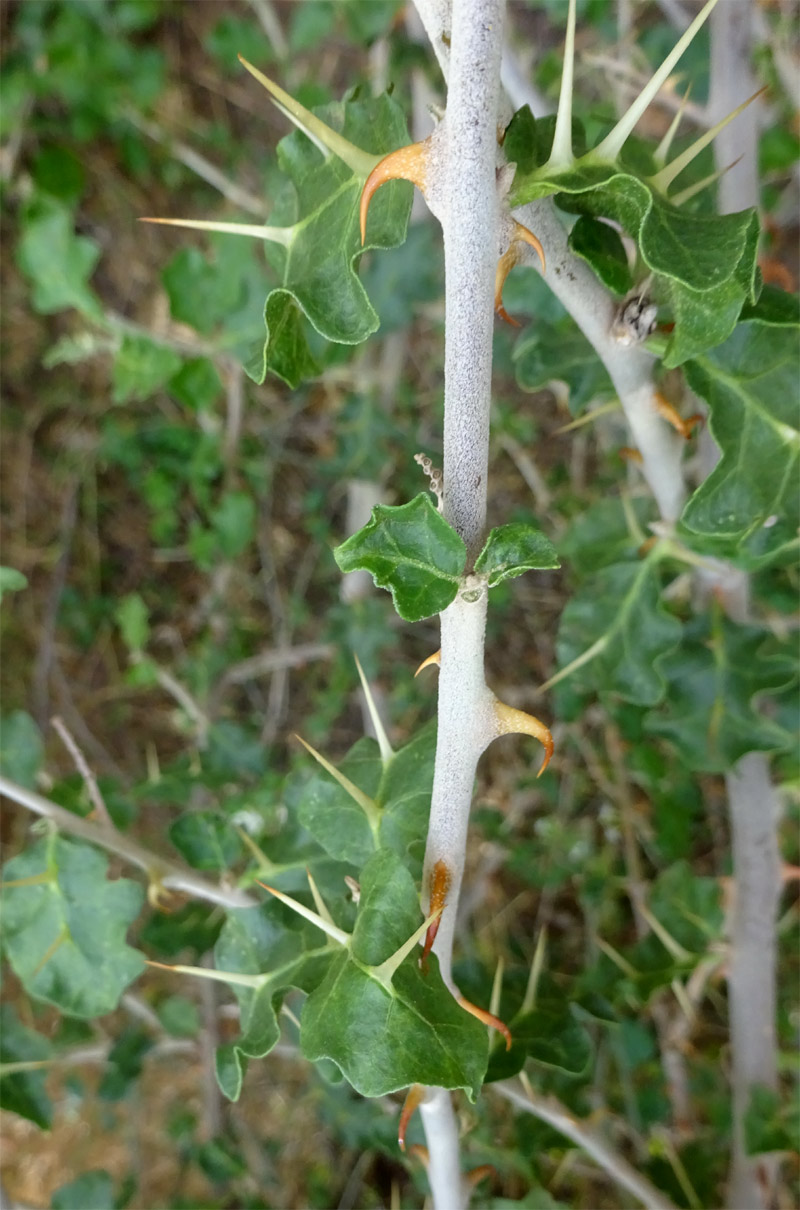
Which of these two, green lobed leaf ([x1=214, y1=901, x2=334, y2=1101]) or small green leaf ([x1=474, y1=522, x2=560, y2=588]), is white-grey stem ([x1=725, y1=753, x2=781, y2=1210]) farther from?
small green leaf ([x1=474, y1=522, x2=560, y2=588])

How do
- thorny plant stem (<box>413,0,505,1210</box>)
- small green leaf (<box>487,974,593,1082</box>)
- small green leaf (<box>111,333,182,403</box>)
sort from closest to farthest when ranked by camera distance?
1. thorny plant stem (<box>413,0,505,1210</box>)
2. small green leaf (<box>487,974,593,1082</box>)
3. small green leaf (<box>111,333,182,403</box>)

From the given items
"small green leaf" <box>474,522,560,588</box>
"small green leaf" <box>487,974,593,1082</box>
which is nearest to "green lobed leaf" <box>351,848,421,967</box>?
"small green leaf" <box>474,522,560,588</box>

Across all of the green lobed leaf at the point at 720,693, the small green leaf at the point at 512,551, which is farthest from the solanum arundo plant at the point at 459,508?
the green lobed leaf at the point at 720,693

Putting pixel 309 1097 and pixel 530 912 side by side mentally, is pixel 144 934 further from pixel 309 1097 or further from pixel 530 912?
pixel 530 912

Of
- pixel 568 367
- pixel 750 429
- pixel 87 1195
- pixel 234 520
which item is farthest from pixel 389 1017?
pixel 234 520

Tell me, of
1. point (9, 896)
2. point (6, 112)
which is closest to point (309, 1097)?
point (9, 896)

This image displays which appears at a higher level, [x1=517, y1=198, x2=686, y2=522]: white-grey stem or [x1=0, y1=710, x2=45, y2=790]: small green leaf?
[x1=517, y1=198, x2=686, y2=522]: white-grey stem
